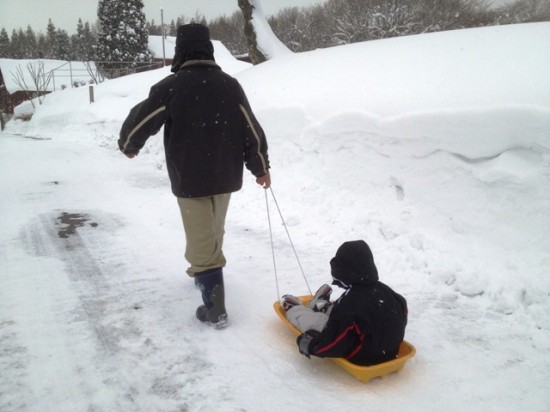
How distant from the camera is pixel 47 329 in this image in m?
2.69

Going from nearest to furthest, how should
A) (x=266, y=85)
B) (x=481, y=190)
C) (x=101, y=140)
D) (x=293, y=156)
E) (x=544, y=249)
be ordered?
(x=544, y=249), (x=481, y=190), (x=293, y=156), (x=266, y=85), (x=101, y=140)

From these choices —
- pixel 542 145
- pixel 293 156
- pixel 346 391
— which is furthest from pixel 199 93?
pixel 293 156

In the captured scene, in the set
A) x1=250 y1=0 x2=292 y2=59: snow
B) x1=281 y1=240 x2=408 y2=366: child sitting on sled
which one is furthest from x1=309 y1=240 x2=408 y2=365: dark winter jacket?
x1=250 y1=0 x2=292 y2=59: snow

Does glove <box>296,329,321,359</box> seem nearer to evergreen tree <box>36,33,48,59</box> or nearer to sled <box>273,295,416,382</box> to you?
sled <box>273,295,416,382</box>

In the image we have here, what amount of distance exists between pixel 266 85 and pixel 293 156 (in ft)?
7.11

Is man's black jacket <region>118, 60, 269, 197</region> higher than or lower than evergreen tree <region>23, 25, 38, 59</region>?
lower

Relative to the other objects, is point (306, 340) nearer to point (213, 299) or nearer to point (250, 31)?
point (213, 299)

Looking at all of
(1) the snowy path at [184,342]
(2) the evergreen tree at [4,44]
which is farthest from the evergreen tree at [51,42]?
(1) the snowy path at [184,342]

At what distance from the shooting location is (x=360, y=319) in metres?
2.23

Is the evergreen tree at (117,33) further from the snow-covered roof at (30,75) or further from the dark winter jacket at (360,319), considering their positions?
the dark winter jacket at (360,319)

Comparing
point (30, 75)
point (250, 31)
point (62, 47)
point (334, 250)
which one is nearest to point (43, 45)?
point (62, 47)

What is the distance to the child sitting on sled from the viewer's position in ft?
7.36

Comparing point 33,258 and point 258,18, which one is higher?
point 258,18

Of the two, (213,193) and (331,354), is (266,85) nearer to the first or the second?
(213,193)
